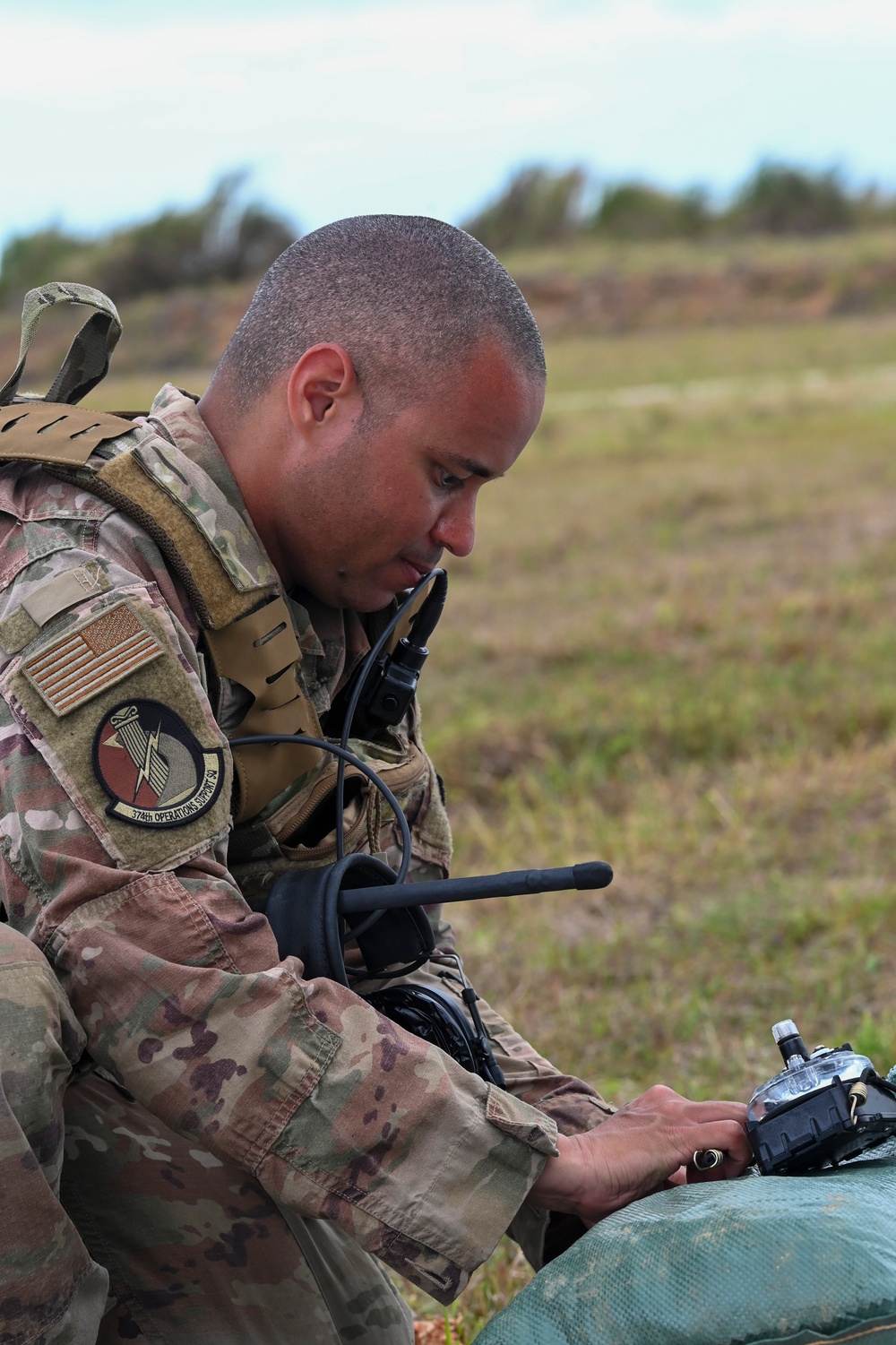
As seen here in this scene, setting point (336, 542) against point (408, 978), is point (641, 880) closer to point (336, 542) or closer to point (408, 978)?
point (408, 978)

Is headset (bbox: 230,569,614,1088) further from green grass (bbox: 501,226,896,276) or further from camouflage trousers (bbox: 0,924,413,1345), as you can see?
green grass (bbox: 501,226,896,276)

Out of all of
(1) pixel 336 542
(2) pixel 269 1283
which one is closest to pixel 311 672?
(1) pixel 336 542

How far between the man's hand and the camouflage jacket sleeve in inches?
4.5

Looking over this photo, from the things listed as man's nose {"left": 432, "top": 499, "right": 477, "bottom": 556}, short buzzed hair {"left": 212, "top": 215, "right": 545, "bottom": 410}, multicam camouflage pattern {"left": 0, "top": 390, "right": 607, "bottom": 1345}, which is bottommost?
multicam camouflage pattern {"left": 0, "top": 390, "right": 607, "bottom": 1345}

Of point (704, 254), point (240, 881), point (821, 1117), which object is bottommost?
point (704, 254)

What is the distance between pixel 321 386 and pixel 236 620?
1.25 ft

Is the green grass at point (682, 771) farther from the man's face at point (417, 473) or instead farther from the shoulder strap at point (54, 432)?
the shoulder strap at point (54, 432)

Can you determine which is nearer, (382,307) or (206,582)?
(206,582)

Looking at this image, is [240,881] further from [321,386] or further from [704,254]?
[704,254]

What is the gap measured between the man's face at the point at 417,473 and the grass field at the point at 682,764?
1.26 metres

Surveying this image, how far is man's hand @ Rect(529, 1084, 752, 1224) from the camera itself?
1842 mm

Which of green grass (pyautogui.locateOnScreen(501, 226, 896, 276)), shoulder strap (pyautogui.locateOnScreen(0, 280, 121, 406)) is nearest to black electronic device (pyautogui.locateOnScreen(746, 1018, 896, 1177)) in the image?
shoulder strap (pyautogui.locateOnScreen(0, 280, 121, 406))

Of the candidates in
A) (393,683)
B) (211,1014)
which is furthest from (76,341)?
(211,1014)

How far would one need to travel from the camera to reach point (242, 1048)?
1.65 meters
